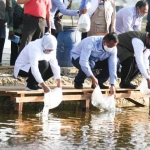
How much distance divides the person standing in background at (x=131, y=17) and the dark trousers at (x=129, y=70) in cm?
97

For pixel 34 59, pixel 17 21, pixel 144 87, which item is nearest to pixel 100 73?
pixel 144 87

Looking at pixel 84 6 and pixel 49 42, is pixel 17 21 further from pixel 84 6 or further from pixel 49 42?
pixel 49 42

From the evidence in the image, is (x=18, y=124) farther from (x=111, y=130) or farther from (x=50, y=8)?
(x=50, y=8)

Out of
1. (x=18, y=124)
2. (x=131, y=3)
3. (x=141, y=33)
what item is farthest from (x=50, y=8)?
(x=131, y=3)

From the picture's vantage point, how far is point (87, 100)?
39.4 feet

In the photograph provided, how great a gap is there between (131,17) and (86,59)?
1849 millimetres

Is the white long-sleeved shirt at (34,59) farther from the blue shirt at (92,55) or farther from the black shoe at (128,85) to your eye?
the black shoe at (128,85)

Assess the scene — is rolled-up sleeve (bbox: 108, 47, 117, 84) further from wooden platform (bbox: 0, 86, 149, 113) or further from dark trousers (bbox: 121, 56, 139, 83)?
dark trousers (bbox: 121, 56, 139, 83)

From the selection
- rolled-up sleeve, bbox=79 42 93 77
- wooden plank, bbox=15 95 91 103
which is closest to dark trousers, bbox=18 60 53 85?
wooden plank, bbox=15 95 91 103

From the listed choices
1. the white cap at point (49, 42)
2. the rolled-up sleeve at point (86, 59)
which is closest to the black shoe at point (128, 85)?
the rolled-up sleeve at point (86, 59)

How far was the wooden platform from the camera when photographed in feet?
36.8

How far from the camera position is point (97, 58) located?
11969mm

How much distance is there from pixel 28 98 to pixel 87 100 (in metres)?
1.13

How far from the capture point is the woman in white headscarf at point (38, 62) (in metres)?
11.0
